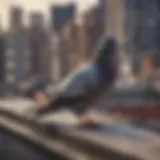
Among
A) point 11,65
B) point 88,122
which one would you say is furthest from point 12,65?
point 88,122

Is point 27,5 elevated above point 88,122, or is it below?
above

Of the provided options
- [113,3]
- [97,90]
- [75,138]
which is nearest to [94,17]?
[113,3]

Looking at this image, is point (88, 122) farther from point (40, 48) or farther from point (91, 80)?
point (40, 48)

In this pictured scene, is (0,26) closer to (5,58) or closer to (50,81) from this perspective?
(5,58)

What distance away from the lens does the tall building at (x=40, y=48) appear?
0.82 m

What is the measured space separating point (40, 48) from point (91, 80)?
0.13 metres

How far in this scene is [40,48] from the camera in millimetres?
824

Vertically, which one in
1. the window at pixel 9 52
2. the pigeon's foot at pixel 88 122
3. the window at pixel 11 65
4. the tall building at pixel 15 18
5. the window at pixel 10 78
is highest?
the tall building at pixel 15 18

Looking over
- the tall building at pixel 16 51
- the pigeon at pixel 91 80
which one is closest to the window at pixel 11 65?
the tall building at pixel 16 51

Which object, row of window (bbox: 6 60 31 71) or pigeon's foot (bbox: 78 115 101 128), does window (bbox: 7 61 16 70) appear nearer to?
row of window (bbox: 6 60 31 71)

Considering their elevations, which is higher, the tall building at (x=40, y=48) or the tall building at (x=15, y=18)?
the tall building at (x=15, y=18)

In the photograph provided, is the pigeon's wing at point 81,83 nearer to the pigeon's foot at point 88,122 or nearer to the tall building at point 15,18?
the pigeon's foot at point 88,122

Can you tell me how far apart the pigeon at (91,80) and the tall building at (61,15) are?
9 cm

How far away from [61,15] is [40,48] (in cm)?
8
